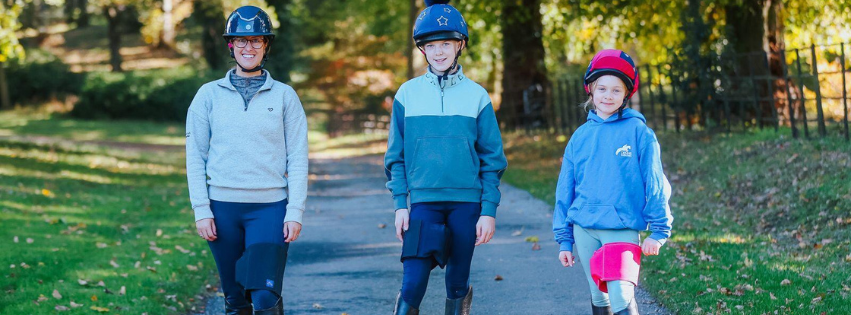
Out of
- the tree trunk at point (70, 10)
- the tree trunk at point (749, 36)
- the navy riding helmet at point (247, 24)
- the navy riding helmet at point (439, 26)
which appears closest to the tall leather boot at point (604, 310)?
the navy riding helmet at point (439, 26)

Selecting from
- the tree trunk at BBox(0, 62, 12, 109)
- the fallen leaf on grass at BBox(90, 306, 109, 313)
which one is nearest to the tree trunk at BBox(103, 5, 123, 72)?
the tree trunk at BBox(0, 62, 12, 109)

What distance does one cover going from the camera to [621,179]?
4.41m

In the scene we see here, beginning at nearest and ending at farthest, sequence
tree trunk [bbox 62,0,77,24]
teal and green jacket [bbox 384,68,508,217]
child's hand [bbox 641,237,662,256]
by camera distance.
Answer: child's hand [bbox 641,237,662,256] → teal and green jacket [bbox 384,68,508,217] → tree trunk [bbox 62,0,77,24]

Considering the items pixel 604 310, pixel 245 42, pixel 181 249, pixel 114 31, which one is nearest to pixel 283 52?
pixel 114 31

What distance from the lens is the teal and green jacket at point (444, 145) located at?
15.5ft

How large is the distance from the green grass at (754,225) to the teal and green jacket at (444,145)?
7.22 ft

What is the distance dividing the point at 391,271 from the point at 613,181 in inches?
168

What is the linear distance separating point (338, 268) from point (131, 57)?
51441 mm

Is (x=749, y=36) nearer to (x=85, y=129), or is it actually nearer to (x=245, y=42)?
(x=245, y=42)

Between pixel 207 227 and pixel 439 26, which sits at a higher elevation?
pixel 439 26

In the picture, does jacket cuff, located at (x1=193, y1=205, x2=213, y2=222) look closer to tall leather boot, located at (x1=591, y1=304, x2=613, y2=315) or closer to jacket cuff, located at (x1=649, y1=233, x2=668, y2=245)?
tall leather boot, located at (x1=591, y1=304, x2=613, y2=315)

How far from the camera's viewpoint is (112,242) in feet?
33.9

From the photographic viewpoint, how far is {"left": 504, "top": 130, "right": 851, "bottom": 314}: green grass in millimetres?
6582

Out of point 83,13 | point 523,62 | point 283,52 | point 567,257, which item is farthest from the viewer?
point 83,13
